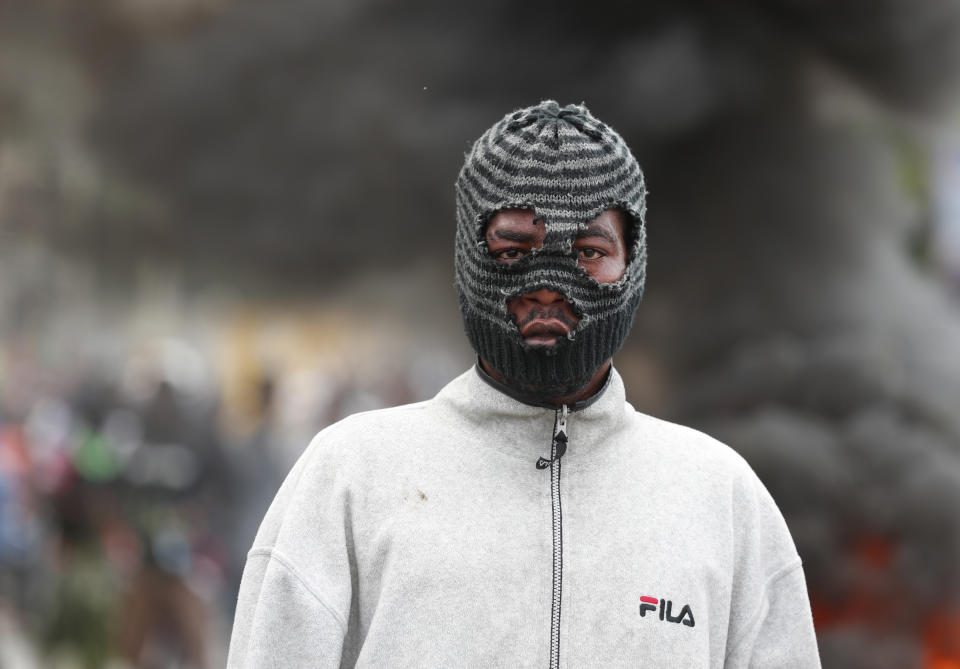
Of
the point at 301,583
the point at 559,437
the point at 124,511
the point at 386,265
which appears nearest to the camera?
the point at 301,583

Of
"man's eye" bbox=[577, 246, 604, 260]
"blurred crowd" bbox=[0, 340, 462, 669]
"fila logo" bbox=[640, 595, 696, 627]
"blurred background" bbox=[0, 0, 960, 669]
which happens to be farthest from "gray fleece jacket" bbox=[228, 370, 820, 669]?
"blurred crowd" bbox=[0, 340, 462, 669]

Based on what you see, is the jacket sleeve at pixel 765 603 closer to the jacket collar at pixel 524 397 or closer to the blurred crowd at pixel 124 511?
the jacket collar at pixel 524 397

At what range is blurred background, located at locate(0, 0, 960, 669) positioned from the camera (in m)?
5.75

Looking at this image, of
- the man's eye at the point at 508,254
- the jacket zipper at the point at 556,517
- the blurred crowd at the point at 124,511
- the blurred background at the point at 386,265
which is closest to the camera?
the jacket zipper at the point at 556,517

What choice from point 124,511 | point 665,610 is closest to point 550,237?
point 665,610

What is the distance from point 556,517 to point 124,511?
14.6ft

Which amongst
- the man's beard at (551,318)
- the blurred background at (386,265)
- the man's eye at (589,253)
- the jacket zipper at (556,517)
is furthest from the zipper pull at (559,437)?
the blurred background at (386,265)

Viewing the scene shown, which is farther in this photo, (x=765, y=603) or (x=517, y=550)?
(x=765, y=603)

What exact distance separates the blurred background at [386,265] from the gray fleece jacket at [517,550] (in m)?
3.84

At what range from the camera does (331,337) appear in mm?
5949

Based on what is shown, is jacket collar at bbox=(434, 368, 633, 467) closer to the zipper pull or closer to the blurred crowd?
the zipper pull

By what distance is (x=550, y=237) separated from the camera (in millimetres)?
1687

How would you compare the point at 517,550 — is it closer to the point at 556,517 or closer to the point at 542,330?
the point at 556,517

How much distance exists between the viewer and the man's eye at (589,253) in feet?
5.67
